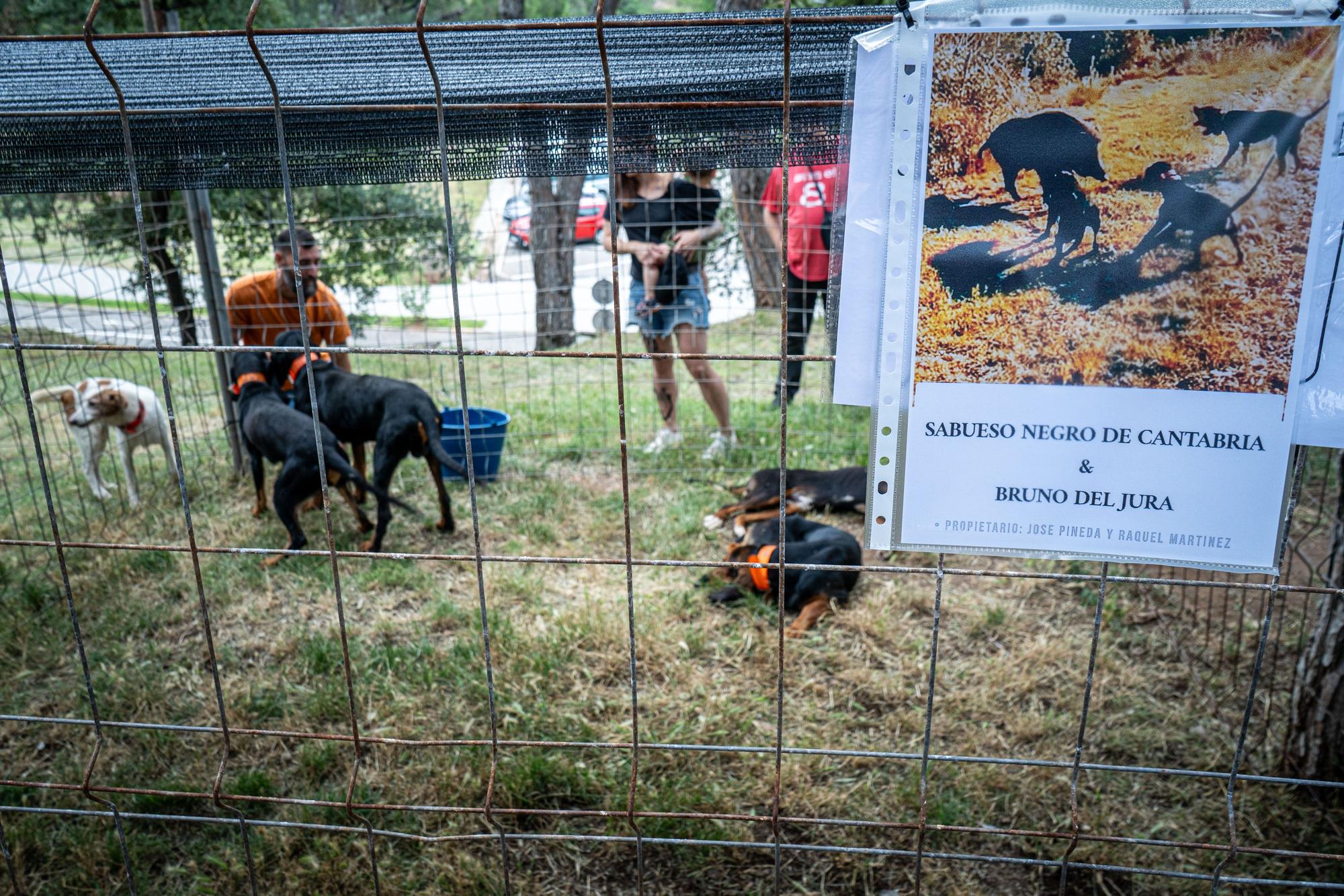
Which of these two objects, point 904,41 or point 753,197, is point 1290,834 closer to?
point 904,41

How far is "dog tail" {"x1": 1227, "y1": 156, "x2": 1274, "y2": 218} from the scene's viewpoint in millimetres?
1454

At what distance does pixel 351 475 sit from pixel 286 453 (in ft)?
1.88

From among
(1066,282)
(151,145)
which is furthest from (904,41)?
(151,145)

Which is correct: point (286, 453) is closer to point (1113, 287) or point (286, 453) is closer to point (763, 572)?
point (763, 572)

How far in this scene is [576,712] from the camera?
3.21m

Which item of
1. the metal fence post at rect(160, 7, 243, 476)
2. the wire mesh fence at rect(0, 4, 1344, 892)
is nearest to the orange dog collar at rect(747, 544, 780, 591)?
the wire mesh fence at rect(0, 4, 1344, 892)

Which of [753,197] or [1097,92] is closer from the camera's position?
[1097,92]

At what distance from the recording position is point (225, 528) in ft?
16.3

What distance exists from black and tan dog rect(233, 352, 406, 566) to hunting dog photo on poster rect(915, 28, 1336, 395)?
11.4ft

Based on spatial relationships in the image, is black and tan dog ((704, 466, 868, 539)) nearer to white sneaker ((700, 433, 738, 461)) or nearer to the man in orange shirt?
white sneaker ((700, 433, 738, 461))

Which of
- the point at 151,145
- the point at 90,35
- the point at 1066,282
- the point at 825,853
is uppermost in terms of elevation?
the point at 90,35

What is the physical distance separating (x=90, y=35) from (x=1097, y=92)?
1781 millimetres

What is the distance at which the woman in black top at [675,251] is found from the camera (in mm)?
5438

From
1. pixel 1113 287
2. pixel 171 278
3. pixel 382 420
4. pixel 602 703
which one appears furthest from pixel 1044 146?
pixel 171 278
